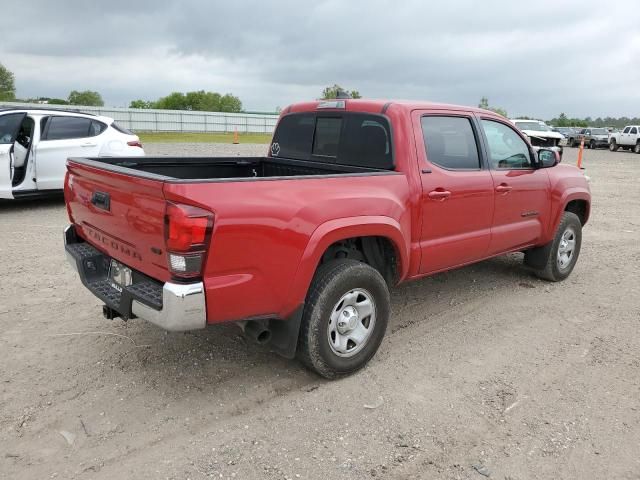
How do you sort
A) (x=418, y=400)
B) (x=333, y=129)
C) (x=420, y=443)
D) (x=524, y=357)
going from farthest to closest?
(x=333, y=129) < (x=524, y=357) < (x=418, y=400) < (x=420, y=443)

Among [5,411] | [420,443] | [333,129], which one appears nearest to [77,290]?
[5,411]

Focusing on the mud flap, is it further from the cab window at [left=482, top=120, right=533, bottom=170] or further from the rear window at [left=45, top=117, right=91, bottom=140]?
the rear window at [left=45, top=117, right=91, bottom=140]

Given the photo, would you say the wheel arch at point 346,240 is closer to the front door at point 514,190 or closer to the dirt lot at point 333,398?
the dirt lot at point 333,398

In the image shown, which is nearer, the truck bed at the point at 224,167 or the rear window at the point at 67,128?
the truck bed at the point at 224,167

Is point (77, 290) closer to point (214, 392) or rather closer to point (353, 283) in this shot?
point (214, 392)

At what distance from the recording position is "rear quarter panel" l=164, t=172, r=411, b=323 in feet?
9.34

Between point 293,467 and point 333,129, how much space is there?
274 cm

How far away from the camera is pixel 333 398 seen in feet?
11.3

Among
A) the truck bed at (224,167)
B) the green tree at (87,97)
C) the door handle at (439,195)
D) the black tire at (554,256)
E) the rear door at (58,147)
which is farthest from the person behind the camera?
the green tree at (87,97)

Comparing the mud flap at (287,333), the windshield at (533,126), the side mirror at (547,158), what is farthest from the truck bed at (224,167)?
the windshield at (533,126)

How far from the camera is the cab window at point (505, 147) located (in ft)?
15.9

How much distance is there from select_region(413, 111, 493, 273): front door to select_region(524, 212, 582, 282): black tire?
1257mm

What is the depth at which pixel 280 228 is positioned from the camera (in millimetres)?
3080

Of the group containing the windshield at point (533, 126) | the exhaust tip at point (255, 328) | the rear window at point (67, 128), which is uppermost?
the windshield at point (533, 126)
